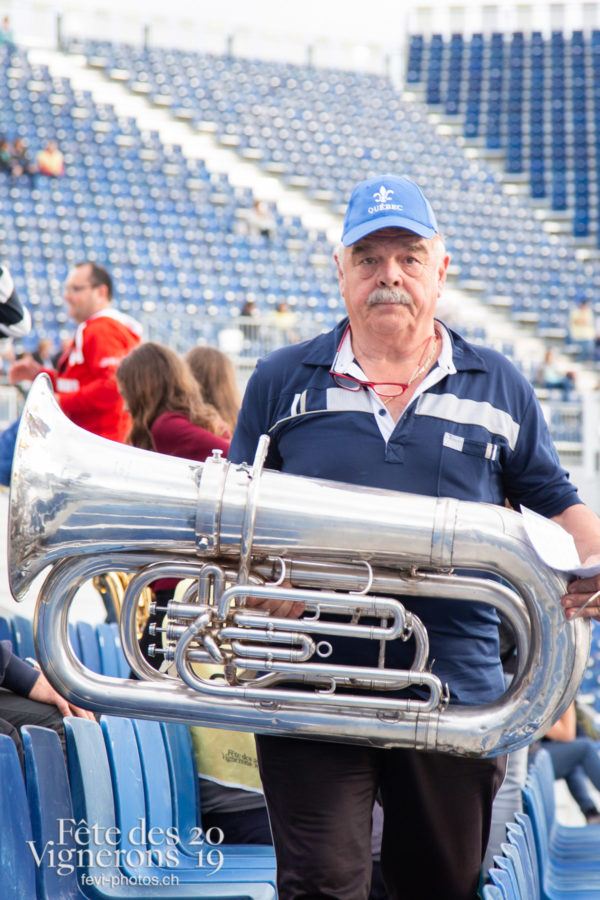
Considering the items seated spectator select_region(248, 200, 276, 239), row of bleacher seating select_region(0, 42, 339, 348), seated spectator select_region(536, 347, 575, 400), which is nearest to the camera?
seated spectator select_region(536, 347, 575, 400)

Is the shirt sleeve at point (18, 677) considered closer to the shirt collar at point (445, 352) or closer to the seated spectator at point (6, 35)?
the shirt collar at point (445, 352)

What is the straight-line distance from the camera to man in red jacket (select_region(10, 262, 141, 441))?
467cm

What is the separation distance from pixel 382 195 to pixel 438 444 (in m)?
0.53

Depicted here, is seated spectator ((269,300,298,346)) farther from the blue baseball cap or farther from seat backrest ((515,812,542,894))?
the blue baseball cap

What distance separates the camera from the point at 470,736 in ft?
6.11

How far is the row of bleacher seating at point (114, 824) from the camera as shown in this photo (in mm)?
1951

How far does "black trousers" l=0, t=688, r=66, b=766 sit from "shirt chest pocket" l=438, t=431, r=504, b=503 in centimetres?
130

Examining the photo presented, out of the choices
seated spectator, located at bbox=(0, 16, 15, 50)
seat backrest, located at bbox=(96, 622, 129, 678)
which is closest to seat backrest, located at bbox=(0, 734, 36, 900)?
seat backrest, located at bbox=(96, 622, 129, 678)

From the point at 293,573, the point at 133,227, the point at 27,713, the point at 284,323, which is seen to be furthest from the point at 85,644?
the point at 133,227

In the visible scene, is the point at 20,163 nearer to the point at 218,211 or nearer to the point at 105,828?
the point at 218,211

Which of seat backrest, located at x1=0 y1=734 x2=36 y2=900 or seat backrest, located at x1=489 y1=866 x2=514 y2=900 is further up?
seat backrest, located at x1=0 y1=734 x2=36 y2=900

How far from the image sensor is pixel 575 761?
15.4 feet

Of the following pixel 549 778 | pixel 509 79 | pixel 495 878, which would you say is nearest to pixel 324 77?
pixel 509 79

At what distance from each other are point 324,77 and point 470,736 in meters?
22.4
